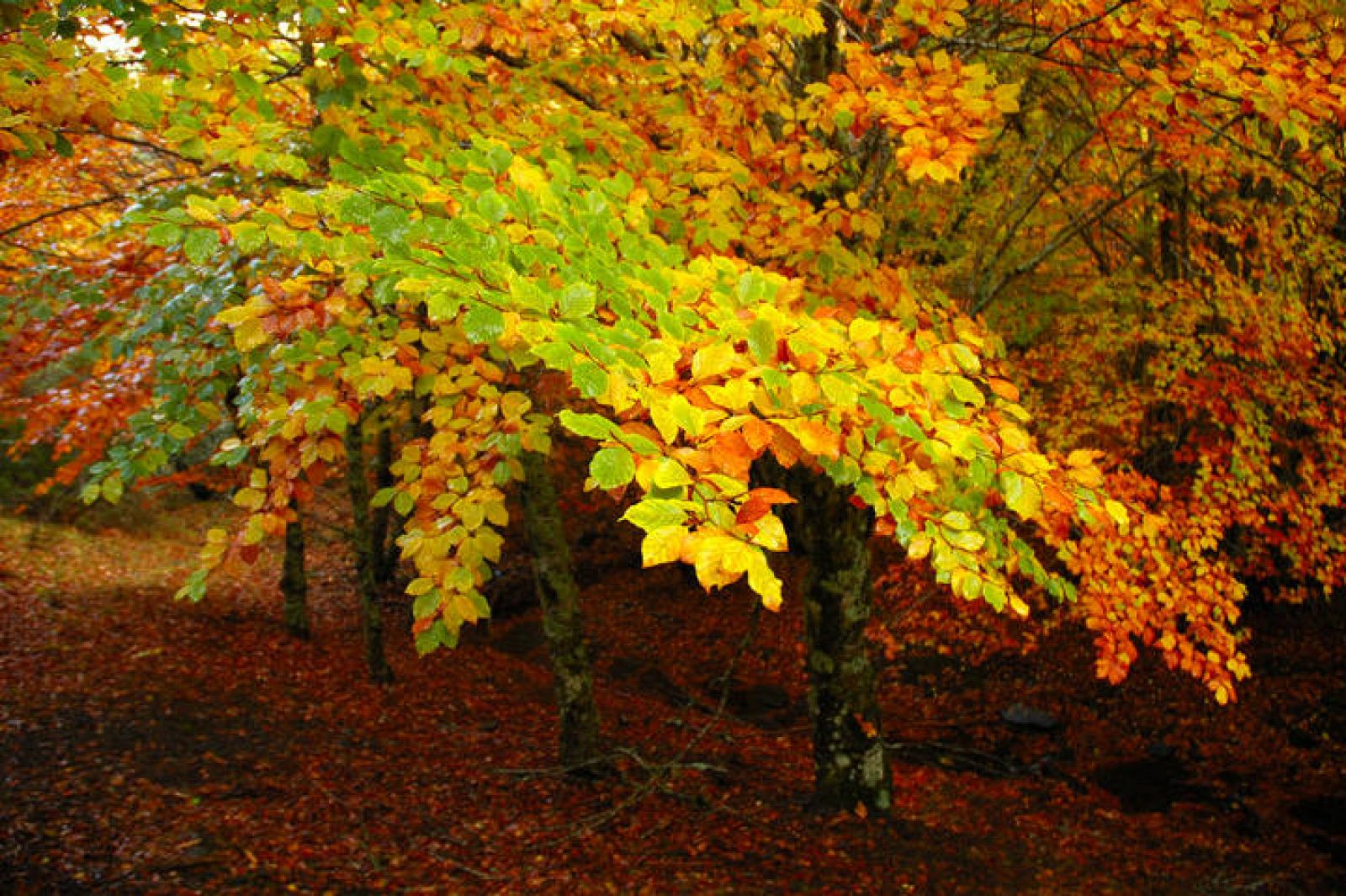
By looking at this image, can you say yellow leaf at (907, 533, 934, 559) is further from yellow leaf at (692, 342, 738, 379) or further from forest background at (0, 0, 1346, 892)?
yellow leaf at (692, 342, 738, 379)

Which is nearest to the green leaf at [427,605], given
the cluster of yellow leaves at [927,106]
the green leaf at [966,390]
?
the green leaf at [966,390]

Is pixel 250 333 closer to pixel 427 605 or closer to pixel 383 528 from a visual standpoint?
pixel 427 605

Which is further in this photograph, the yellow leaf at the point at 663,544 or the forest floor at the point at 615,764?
the forest floor at the point at 615,764

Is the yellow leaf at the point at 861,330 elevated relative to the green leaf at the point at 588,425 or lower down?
elevated

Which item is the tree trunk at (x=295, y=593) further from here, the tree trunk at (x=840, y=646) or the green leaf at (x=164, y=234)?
the green leaf at (x=164, y=234)

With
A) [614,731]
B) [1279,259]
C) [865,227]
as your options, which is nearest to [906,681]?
[614,731]

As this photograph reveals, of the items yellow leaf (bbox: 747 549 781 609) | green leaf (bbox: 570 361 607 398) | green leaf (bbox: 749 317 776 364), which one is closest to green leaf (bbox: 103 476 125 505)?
green leaf (bbox: 570 361 607 398)

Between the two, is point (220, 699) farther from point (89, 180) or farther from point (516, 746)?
point (89, 180)

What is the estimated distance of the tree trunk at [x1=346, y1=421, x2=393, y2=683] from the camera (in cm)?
977

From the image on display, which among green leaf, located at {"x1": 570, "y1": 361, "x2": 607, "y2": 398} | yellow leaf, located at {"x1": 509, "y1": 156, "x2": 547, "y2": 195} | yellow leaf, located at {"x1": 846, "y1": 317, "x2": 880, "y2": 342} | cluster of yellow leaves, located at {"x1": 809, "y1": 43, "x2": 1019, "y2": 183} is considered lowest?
green leaf, located at {"x1": 570, "y1": 361, "x2": 607, "y2": 398}

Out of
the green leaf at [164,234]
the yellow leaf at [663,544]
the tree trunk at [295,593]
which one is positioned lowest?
the tree trunk at [295,593]

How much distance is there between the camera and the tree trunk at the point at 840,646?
22.0ft

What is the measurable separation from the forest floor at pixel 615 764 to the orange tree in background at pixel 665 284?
1522 millimetres

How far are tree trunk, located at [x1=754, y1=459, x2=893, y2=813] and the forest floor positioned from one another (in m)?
0.34
